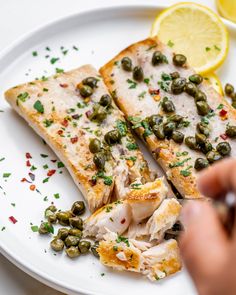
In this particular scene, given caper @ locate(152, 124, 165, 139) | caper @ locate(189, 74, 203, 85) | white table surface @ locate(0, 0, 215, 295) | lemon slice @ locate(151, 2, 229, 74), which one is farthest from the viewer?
white table surface @ locate(0, 0, 215, 295)

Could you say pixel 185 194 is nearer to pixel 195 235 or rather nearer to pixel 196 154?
pixel 196 154

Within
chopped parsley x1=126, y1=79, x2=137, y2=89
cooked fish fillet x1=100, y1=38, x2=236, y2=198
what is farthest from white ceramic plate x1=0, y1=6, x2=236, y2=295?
chopped parsley x1=126, y1=79, x2=137, y2=89

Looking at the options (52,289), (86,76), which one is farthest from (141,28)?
(52,289)

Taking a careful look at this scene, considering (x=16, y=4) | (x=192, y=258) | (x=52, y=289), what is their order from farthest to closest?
1. (x=16, y=4)
2. (x=52, y=289)
3. (x=192, y=258)

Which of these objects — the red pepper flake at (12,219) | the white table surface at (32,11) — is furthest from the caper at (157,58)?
the red pepper flake at (12,219)

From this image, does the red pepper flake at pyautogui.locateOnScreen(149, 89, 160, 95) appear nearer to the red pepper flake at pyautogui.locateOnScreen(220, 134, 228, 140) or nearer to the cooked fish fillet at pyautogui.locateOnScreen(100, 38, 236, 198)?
the cooked fish fillet at pyautogui.locateOnScreen(100, 38, 236, 198)

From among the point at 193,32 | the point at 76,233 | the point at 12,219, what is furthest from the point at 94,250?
the point at 193,32

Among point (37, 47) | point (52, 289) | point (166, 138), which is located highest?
point (37, 47)
